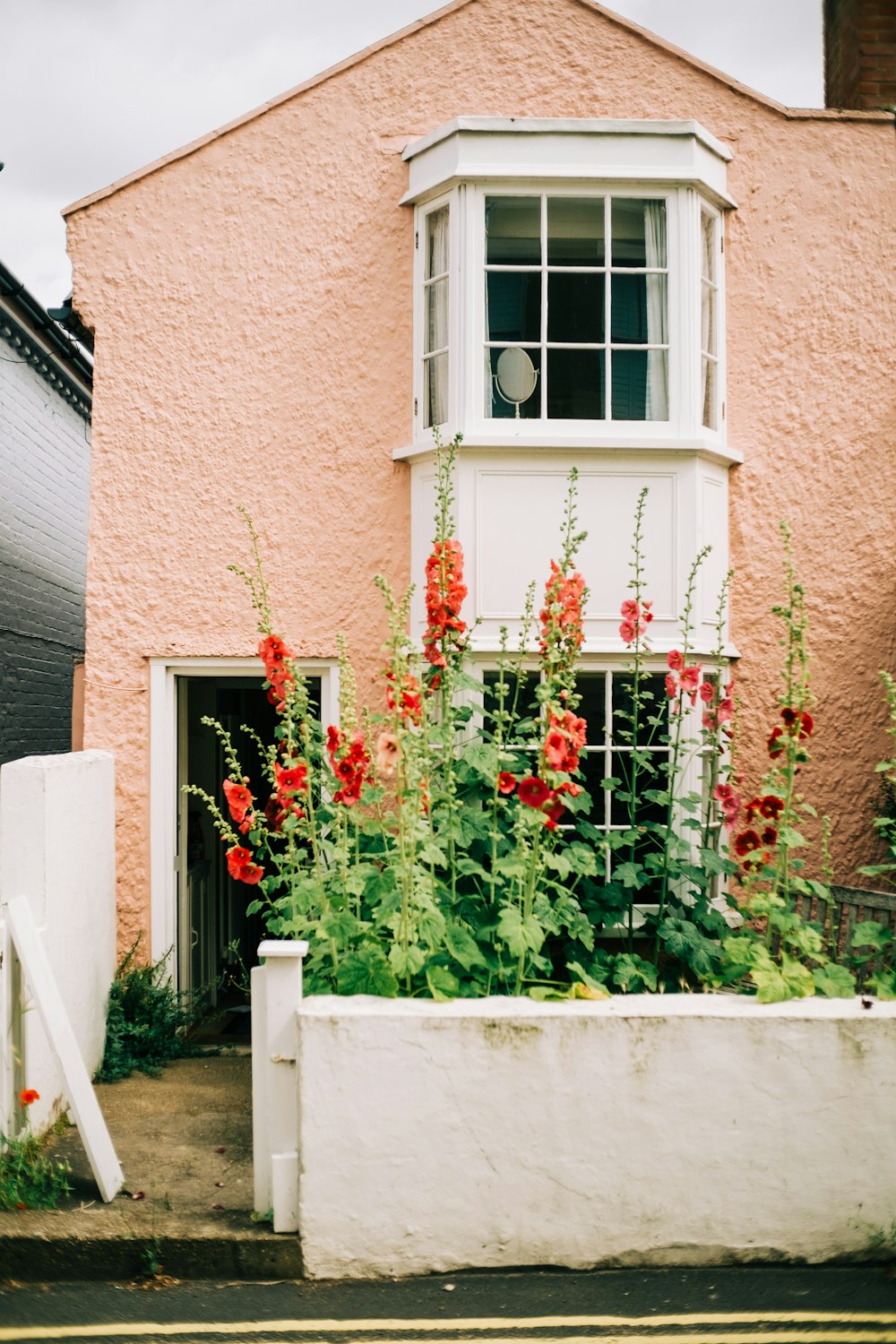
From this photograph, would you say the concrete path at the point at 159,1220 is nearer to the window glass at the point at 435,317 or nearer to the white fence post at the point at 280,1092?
the white fence post at the point at 280,1092

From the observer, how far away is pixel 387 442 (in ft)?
23.0

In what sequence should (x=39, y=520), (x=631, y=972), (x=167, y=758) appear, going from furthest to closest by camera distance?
(x=39, y=520) < (x=167, y=758) < (x=631, y=972)

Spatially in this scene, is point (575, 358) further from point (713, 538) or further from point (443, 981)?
point (443, 981)

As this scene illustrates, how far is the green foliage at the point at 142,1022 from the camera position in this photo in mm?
6070

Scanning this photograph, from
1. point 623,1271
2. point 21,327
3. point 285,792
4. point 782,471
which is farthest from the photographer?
point 21,327

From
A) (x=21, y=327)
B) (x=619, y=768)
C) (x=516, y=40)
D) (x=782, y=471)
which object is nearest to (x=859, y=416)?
(x=782, y=471)

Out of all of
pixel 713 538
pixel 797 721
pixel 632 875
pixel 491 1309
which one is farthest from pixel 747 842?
pixel 713 538

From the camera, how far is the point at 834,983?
4.46m

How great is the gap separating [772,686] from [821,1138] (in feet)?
11.3

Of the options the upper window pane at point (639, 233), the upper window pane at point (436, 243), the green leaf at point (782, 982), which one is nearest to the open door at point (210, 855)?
the upper window pane at point (436, 243)

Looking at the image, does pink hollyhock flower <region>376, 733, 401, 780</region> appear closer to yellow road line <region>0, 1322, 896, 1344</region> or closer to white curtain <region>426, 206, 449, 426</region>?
yellow road line <region>0, 1322, 896, 1344</region>

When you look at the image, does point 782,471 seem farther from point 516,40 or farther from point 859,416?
point 516,40

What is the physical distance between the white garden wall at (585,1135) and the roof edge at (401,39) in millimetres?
5304

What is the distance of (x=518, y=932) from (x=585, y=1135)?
0.74 metres
